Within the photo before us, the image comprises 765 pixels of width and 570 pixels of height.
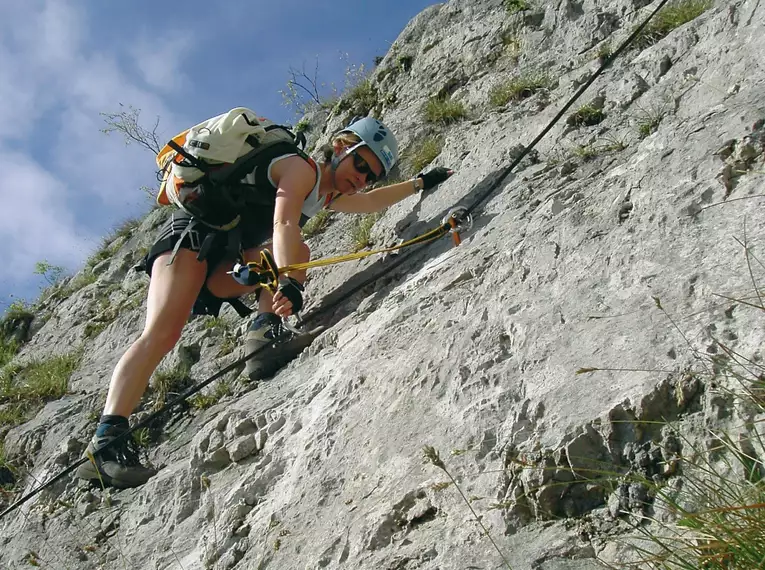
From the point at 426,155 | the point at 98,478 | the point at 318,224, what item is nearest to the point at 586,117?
the point at 426,155

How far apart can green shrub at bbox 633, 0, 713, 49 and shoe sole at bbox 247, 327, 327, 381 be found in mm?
3439

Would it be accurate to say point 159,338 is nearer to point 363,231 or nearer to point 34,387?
point 363,231

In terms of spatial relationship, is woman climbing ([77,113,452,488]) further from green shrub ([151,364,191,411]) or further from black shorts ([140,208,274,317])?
green shrub ([151,364,191,411])

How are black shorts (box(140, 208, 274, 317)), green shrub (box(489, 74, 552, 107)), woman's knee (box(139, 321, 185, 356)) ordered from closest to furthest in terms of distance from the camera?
woman's knee (box(139, 321, 185, 356)) < black shorts (box(140, 208, 274, 317)) < green shrub (box(489, 74, 552, 107))

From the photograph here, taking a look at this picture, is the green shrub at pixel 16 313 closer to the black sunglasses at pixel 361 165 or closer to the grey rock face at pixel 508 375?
the grey rock face at pixel 508 375

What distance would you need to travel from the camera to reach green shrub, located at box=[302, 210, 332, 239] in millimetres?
7320

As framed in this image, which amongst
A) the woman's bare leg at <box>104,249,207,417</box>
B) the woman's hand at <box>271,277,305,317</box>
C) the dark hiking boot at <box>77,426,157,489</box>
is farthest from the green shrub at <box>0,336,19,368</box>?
the woman's hand at <box>271,277,305,317</box>

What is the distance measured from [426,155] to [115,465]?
3.81 meters

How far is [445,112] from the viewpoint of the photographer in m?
7.41

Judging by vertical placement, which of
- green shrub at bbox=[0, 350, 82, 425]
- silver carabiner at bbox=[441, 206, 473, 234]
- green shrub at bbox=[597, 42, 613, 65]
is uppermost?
green shrub at bbox=[0, 350, 82, 425]

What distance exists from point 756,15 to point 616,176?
1.67m

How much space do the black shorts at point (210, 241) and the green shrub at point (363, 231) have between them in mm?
846

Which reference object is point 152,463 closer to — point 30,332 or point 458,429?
point 458,429

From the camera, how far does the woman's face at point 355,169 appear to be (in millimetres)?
6004
